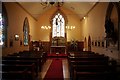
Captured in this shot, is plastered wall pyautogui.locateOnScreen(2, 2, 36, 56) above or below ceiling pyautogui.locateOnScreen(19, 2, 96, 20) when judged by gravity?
below

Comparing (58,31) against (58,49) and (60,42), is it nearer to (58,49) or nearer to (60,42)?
(60,42)

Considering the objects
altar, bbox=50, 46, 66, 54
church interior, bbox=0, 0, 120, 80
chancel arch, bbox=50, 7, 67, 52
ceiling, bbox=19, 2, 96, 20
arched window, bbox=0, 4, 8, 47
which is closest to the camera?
church interior, bbox=0, 0, 120, 80

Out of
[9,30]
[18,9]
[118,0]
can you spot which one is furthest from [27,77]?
[18,9]

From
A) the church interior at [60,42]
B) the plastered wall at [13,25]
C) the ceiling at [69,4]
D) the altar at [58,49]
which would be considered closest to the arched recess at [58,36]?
the church interior at [60,42]

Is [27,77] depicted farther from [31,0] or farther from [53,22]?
[53,22]

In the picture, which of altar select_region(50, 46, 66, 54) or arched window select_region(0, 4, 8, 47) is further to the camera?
altar select_region(50, 46, 66, 54)

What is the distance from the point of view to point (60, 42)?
23047mm

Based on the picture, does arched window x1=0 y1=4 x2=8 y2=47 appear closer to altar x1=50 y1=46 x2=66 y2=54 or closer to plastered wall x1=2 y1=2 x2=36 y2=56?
plastered wall x1=2 y1=2 x2=36 y2=56

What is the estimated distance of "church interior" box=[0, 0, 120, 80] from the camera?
671cm

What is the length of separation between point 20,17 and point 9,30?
337 cm

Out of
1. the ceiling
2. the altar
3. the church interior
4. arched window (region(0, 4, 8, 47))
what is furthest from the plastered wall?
the altar

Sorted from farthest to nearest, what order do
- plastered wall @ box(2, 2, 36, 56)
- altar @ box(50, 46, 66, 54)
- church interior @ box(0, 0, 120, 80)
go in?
altar @ box(50, 46, 66, 54) → plastered wall @ box(2, 2, 36, 56) → church interior @ box(0, 0, 120, 80)

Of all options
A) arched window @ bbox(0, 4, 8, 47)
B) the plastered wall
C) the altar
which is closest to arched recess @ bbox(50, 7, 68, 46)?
the altar

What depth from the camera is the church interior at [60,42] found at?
671 centimetres
